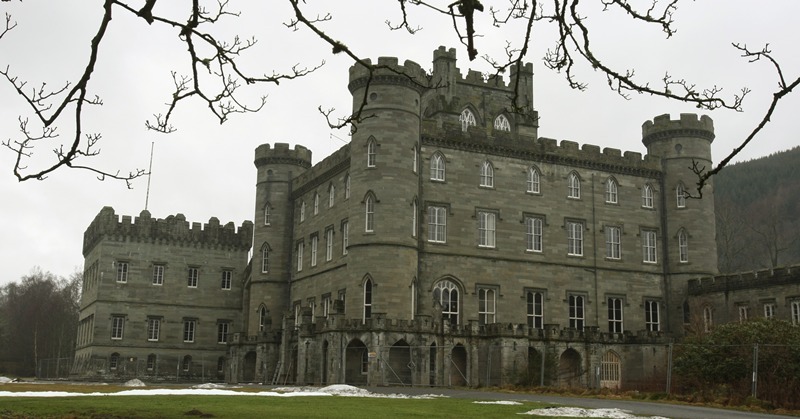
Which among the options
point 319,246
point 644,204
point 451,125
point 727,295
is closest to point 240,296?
point 319,246

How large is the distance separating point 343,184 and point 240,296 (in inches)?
718

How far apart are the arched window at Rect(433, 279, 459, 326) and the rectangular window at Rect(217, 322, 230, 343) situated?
22895 mm

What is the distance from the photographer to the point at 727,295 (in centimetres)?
4462

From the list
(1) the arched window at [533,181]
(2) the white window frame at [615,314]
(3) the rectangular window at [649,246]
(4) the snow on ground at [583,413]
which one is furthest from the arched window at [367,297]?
(4) the snow on ground at [583,413]

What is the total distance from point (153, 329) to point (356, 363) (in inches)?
917

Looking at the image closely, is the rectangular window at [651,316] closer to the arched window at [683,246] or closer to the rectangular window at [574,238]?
the arched window at [683,246]

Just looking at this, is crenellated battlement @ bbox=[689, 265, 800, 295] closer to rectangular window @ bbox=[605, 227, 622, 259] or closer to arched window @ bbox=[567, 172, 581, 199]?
rectangular window @ bbox=[605, 227, 622, 259]

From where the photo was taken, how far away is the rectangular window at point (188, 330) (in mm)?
59775

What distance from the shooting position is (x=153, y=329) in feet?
193

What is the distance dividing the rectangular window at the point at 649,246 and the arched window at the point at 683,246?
1310 millimetres

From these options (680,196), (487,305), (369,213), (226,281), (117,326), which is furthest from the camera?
(226,281)

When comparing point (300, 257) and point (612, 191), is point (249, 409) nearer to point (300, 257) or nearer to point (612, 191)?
point (300, 257)

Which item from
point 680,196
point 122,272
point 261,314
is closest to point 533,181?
point 680,196

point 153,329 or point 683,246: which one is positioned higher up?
point 683,246
